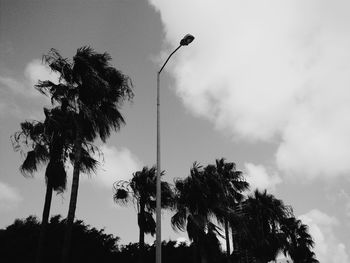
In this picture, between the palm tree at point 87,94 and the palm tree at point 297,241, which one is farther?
the palm tree at point 297,241

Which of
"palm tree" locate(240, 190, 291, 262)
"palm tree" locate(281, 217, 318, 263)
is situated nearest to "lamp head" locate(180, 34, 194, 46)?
"palm tree" locate(240, 190, 291, 262)

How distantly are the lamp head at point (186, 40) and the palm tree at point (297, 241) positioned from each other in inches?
1078

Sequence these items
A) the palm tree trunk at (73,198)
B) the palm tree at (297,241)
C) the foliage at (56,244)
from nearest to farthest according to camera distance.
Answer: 1. the palm tree trunk at (73,198)
2. the foliage at (56,244)
3. the palm tree at (297,241)

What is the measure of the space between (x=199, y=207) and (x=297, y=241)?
27.8m

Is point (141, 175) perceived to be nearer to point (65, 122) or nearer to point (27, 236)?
point (65, 122)

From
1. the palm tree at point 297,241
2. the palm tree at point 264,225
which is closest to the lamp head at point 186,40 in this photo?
the palm tree at point 264,225

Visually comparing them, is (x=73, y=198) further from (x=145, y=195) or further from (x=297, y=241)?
(x=297, y=241)

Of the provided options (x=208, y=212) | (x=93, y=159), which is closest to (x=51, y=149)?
(x=93, y=159)

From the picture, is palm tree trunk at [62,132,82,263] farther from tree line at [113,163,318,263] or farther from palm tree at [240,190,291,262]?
palm tree at [240,190,291,262]

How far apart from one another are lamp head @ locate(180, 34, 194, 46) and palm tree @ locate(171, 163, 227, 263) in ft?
25.2

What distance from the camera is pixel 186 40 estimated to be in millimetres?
12461

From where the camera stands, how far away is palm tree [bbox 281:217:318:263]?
36078 mm

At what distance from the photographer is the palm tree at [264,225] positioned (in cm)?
2650

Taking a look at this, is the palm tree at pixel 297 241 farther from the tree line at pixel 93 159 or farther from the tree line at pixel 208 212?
the tree line at pixel 93 159
